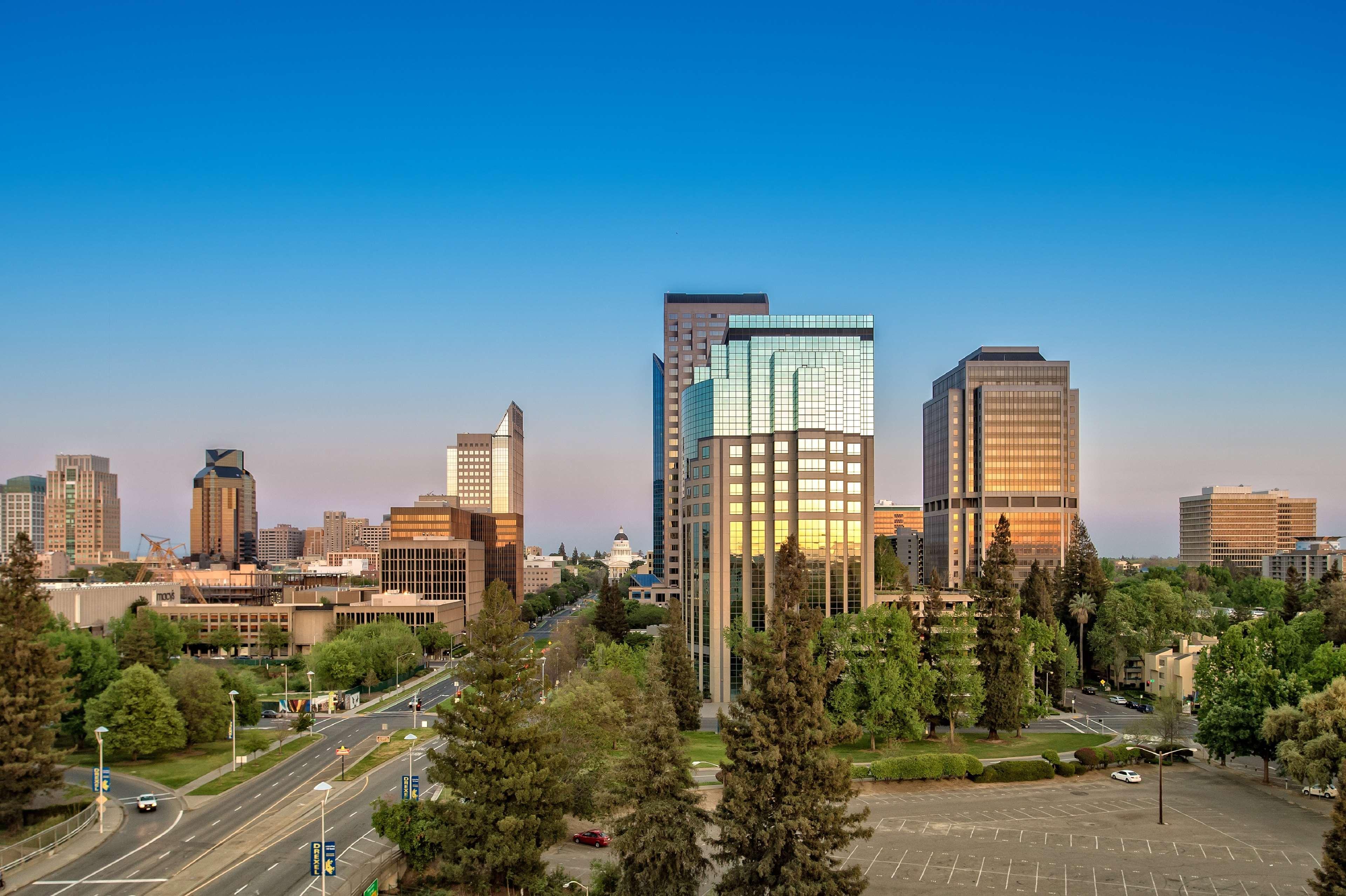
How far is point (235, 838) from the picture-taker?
51.8 metres

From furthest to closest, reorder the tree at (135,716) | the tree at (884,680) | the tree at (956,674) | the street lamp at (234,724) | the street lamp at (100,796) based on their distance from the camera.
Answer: the tree at (956,674) → the tree at (884,680) → the street lamp at (234,724) → the tree at (135,716) → the street lamp at (100,796)

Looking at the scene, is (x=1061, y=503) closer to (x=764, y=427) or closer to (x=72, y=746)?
(x=764, y=427)

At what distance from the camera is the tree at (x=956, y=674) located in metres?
75.9

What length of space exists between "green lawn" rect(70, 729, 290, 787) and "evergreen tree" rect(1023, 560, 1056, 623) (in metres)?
84.3

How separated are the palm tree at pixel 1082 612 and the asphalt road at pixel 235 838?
284ft

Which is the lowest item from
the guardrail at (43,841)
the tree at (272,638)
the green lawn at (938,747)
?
the tree at (272,638)

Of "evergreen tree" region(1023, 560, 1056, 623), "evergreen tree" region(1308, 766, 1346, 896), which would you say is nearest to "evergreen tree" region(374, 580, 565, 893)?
"evergreen tree" region(1308, 766, 1346, 896)

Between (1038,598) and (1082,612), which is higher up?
(1038,598)

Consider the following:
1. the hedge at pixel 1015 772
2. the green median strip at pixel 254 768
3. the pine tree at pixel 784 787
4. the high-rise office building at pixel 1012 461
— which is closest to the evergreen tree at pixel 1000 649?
the hedge at pixel 1015 772

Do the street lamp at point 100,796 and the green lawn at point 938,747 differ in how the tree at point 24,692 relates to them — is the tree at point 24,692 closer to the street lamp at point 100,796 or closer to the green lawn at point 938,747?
the street lamp at point 100,796

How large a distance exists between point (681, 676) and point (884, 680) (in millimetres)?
19217

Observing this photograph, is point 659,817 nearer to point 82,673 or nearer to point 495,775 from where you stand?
point 495,775

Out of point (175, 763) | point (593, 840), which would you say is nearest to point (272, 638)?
point (175, 763)

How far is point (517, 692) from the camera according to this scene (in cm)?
4659
